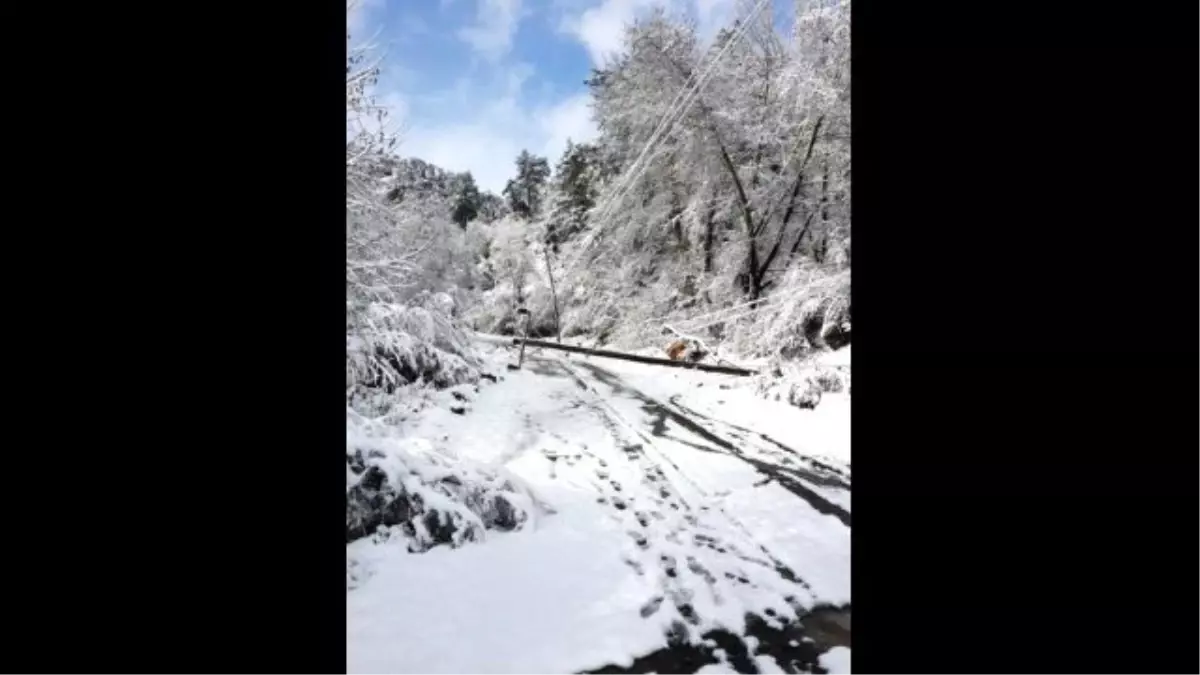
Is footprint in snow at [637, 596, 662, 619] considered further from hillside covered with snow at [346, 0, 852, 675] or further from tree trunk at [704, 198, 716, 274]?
tree trunk at [704, 198, 716, 274]

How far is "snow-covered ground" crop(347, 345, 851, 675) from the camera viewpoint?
1687mm

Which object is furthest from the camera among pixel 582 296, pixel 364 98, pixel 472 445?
pixel 582 296

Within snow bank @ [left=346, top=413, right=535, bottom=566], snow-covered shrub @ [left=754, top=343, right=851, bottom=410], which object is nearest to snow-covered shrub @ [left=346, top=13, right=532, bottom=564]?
snow bank @ [left=346, top=413, right=535, bottom=566]

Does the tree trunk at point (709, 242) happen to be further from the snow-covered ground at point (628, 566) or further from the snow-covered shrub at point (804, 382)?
the snow-covered ground at point (628, 566)

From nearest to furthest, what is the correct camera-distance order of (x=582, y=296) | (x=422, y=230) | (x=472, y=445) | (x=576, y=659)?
1. (x=576, y=659)
2. (x=472, y=445)
3. (x=422, y=230)
4. (x=582, y=296)

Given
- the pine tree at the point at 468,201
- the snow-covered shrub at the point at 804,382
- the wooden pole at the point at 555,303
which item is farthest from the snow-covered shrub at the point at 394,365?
the pine tree at the point at 468,201

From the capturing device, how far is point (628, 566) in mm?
2232

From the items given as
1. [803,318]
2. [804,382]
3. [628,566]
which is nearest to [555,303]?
[803,318]
